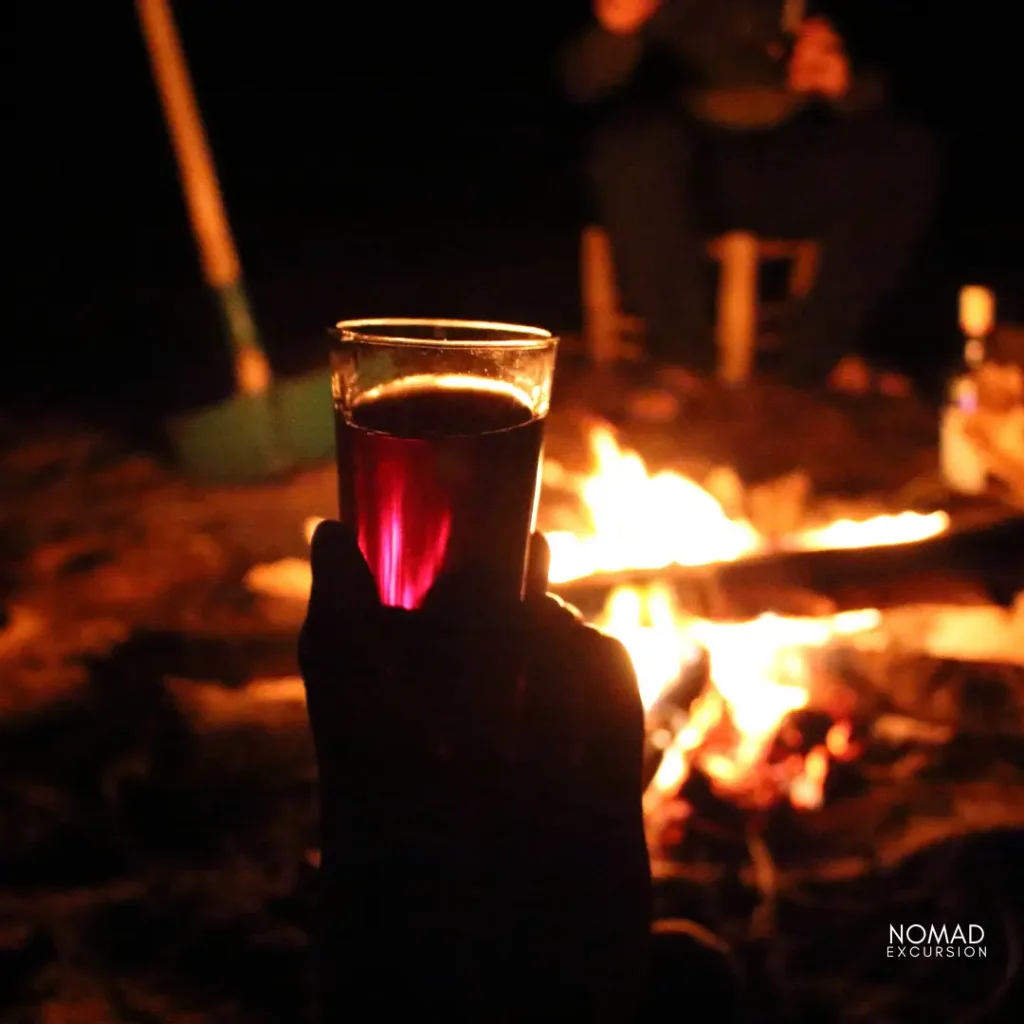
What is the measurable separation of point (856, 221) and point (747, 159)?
1.84 feet

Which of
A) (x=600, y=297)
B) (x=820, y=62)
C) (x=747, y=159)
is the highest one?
(x=820, y=62)

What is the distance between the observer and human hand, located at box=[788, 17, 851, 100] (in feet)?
14.6

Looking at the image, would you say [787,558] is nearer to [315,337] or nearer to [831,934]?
[831,934]

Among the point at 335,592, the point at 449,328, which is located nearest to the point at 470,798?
the point at 335,592

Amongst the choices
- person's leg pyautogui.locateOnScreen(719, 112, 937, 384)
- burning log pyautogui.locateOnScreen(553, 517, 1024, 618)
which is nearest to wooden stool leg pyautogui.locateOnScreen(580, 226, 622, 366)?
person's leg pyautogui.locateOnScreen(719, 112, 937, 384)

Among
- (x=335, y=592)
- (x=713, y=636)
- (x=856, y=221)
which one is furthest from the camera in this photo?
(x=856, y=221)

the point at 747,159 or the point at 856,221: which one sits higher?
the point at 747,159

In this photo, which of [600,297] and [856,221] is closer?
[856,221]

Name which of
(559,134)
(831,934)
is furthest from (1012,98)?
(831,934)

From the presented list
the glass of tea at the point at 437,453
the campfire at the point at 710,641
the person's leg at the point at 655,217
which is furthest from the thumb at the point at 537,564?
the person's leg at the point at 655,217

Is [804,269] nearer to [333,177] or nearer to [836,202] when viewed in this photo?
[836,202]

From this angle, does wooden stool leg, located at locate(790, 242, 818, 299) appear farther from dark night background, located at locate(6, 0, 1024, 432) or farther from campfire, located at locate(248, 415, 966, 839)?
campfire, located at locate(248, 415, 966, 839)

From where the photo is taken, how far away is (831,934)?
70.7 inches

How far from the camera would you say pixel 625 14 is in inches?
182
